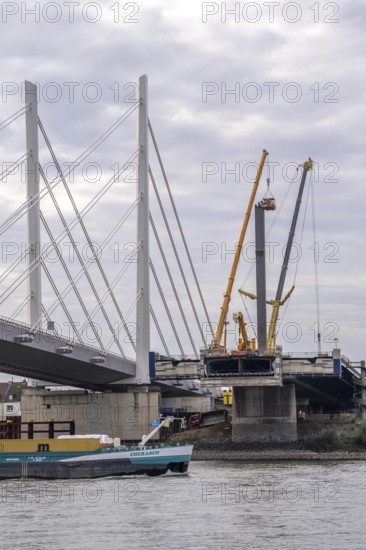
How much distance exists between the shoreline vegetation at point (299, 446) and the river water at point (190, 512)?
52.0 ft

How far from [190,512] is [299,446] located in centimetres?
3818

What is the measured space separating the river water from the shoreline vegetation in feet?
52.0

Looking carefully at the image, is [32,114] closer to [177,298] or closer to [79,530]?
[177,298]

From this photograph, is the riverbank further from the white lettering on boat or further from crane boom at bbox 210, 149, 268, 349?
crane boom at bbox 210, 149, 268, 349

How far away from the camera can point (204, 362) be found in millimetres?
83688

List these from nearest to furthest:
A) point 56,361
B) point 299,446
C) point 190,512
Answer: point 190,512
point 56,361
point 299,446

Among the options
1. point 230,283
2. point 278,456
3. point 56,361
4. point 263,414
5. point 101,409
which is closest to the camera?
point 56,361

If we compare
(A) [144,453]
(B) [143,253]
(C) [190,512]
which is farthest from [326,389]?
(C) [190,512]

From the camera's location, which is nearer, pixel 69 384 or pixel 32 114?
pixel 32 114

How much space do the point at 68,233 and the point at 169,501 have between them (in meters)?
31.2

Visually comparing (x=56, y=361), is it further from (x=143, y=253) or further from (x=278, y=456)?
(x=278, y=456)

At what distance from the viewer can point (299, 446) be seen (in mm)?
80312

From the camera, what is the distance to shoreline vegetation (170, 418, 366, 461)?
77188mm

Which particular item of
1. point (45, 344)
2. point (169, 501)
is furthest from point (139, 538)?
point (45, 344)
